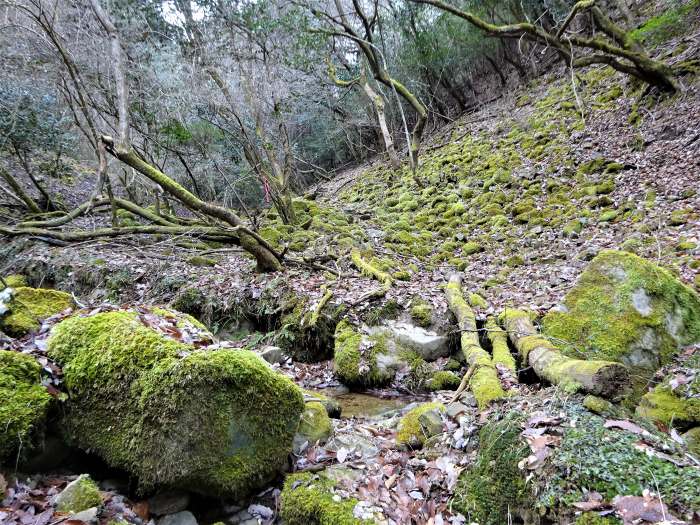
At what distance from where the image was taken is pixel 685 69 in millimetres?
9258

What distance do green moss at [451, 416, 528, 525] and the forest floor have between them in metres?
0.11

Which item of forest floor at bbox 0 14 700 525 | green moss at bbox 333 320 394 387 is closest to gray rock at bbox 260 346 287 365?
forest floor at bbox 0 14 700 525

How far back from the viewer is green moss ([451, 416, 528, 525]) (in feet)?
8.07

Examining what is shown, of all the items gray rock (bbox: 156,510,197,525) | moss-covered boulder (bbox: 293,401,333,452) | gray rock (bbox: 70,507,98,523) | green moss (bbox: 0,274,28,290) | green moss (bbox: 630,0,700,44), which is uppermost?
green moss (bbox: 0,274,28,290)

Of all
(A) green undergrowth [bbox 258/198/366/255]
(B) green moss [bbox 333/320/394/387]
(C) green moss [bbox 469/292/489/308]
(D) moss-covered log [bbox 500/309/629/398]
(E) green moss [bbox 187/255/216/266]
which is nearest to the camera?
(D) moss-covered log [bbox 500/309/629/398]

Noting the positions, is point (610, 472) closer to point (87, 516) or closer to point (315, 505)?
point (315, 505)

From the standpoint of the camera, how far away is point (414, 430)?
3672 millimetres

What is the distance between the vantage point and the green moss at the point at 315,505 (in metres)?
2.76

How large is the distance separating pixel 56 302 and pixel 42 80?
9217 millimetres

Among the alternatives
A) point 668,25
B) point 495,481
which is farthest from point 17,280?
point 668,25

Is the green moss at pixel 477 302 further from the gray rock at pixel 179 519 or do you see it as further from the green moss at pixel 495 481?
the gray rock at pixel 179 519

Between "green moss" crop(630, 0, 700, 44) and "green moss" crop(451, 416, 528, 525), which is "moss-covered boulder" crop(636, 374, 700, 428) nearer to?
"green moss" crop(451, 416, 528, 525)

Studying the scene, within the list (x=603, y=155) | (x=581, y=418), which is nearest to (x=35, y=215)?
(x=581, y=418)

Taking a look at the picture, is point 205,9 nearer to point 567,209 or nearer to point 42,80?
point 42,80
